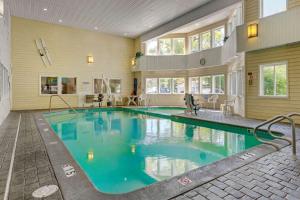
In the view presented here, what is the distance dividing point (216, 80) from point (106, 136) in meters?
8.66

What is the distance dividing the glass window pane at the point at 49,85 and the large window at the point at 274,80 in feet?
35.9

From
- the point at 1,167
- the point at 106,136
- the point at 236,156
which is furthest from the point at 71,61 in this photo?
the point at 236,156

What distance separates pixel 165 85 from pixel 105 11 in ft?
21.6

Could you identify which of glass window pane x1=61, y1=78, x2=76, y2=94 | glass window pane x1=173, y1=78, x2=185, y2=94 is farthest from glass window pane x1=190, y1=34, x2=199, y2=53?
glass window pane x1=61, y1=78, x2=76, y2=94

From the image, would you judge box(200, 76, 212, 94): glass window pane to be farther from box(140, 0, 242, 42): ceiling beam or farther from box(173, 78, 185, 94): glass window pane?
box(140, 0, 242, 42): ceiling beam

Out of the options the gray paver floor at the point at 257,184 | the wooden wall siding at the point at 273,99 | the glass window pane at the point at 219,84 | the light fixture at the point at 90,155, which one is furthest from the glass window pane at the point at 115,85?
the gray paver floor at the point at 257,184

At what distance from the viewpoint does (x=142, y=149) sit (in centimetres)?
478

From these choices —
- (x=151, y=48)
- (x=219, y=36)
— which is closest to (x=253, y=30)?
(x=219, y=36)

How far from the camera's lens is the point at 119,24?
11.8 meters

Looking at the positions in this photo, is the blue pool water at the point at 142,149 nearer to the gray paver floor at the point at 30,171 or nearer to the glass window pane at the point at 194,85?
the gray paver floor at the point at 30,171

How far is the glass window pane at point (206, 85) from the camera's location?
12.7 meters

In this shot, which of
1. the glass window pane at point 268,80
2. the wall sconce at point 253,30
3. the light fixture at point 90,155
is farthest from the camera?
the glass window pane at point 268,80

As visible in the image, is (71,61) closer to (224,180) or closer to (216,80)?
(216,80)

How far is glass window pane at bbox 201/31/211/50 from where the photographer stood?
490 inches
